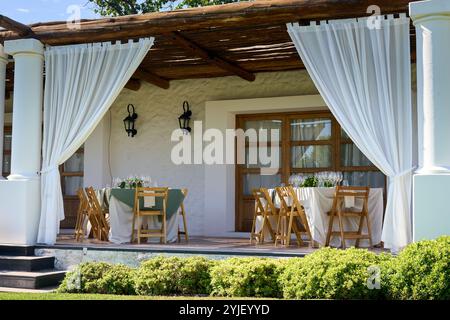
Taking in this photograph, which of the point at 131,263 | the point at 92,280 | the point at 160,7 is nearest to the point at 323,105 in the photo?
the point at 131,263

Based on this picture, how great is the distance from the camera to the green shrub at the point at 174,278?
588 centimetres

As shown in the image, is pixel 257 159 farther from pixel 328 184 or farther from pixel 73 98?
pixel 73 98

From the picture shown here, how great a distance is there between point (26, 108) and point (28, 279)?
2.21 metres

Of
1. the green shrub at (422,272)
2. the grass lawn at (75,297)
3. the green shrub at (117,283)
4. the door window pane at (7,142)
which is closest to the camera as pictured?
the green shrub at (422,272)

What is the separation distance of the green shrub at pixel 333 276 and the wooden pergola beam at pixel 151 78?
4.72 meters

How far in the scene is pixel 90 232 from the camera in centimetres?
887

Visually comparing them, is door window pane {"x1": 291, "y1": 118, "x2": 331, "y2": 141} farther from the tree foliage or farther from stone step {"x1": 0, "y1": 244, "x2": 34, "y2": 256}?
the tree foliage

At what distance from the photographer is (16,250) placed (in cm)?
736

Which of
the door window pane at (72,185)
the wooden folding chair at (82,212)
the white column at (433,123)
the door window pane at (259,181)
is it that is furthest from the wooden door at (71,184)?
the white column at (433,123)

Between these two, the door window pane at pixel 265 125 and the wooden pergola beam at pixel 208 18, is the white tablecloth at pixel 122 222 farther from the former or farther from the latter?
the door window pane at pixel 265 125

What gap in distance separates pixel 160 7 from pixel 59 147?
12055 mm

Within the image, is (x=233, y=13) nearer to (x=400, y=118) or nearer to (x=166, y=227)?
(x=400, y=118)

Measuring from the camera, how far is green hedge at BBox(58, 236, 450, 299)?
511cm

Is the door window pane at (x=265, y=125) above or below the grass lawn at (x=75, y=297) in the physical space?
above
